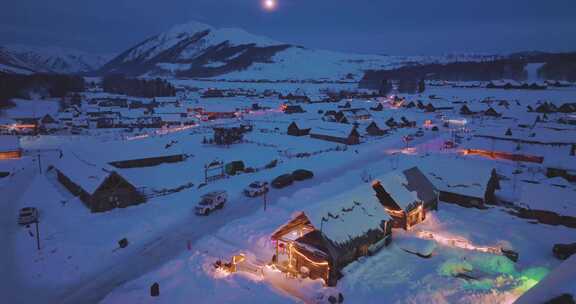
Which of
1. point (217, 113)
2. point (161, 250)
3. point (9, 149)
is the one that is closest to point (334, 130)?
point (217, 113)

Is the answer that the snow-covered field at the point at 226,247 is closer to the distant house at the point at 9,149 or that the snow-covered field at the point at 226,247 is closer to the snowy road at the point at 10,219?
the snowy road at the point at 10,219

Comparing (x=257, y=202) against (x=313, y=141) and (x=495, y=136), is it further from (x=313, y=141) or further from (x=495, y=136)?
(x=495, y=136)

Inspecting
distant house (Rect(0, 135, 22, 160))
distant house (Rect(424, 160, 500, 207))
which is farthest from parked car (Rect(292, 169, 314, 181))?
distant house (Rect(0, 135, 22, 160))

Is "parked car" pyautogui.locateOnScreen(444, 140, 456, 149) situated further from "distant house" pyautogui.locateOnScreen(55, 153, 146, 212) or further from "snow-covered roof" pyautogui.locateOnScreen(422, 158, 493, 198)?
"distant house" pyautogui.locateOnScreen(55, 153, 146, 212)

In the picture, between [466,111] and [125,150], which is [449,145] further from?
[466,111]

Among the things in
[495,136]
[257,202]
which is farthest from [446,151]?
[257,202]

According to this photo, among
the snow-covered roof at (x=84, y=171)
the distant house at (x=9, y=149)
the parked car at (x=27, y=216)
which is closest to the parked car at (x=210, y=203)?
the snow-covered roof at (x=84, y=171)
